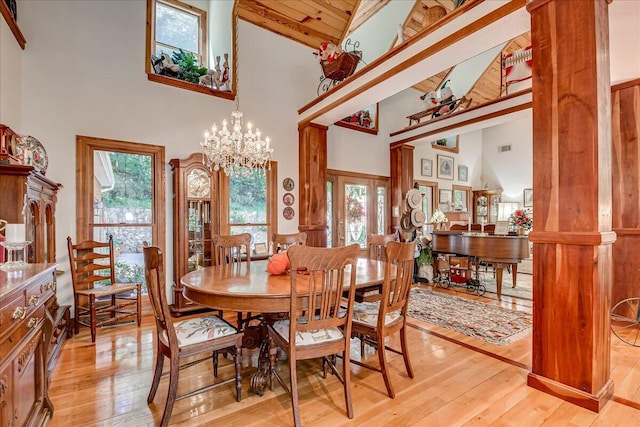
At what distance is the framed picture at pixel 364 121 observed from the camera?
5.76 metres

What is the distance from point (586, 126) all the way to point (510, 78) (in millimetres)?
4907

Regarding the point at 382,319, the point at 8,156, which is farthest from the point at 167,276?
the point at 382,319

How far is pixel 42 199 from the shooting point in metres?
2.76

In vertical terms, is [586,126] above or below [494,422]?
above

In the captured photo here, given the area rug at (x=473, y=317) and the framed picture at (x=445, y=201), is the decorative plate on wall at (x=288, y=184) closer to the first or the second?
the area rug at (x=473, y=317)

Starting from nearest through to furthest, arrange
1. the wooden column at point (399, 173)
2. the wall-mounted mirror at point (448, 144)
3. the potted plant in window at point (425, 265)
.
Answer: the potted plant in window at point (425, 265) → the wooden column at point (399, 173) → the wall-mounted mirror at point (448, 144)

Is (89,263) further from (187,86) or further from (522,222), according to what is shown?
(522,222)

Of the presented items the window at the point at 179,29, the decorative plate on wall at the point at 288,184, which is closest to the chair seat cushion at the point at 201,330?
the decorative plate on wall at the point at 288,184

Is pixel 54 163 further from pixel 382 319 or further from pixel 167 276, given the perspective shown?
pixel 382 319

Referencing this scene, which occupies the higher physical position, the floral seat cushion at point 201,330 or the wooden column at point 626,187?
the wooden column at point 626,187

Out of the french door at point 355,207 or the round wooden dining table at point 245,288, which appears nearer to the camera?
the round wooden dining table at point 245,288

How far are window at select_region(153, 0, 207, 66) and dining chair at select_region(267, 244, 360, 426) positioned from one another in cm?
397

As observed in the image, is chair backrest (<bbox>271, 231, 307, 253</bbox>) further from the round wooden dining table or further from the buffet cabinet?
the buffet cabinet

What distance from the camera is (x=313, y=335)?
1862 mm
